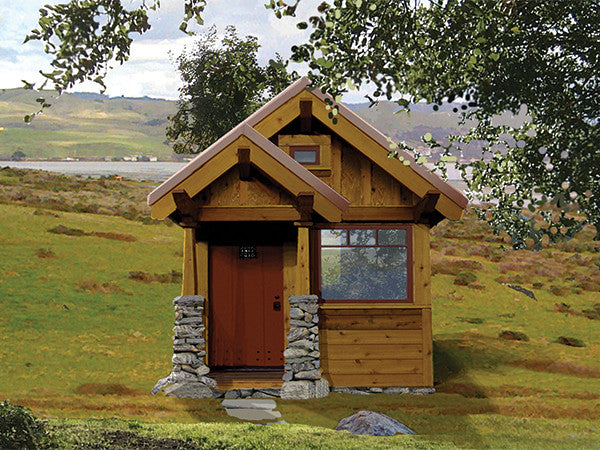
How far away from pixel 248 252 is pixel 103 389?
428 cm

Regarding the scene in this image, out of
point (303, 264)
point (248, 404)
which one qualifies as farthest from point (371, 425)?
point (303, 264)

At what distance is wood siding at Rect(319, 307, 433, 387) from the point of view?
48.5 feet

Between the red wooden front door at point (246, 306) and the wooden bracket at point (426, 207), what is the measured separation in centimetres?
312

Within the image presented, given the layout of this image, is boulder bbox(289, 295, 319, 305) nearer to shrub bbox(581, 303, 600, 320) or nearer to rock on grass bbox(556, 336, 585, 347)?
rock on grass bbox(556, 336, 585, 347)

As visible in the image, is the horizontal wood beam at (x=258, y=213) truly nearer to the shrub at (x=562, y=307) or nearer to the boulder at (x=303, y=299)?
the boulder at (x=303, y=299)

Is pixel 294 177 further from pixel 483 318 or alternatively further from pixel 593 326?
pixel 593 326

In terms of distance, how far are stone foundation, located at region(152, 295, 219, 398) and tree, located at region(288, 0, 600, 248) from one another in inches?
243

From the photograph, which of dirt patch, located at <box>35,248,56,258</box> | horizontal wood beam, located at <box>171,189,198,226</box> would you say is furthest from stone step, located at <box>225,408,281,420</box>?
dirt patch, located at <box>35,248,56,258</box>

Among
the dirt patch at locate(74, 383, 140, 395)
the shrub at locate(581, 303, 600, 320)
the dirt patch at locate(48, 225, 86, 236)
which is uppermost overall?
the dirt patch at locate(48, 225, 86, 236)

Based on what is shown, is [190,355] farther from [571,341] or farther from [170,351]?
[571,341]

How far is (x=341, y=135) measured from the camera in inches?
582

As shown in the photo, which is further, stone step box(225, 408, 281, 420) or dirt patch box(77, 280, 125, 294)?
dirt patch box(77, 280, 125, 294)

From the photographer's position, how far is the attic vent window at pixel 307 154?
605 inches

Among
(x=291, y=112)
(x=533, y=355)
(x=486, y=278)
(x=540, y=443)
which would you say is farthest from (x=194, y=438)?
(x=486, y=278)
